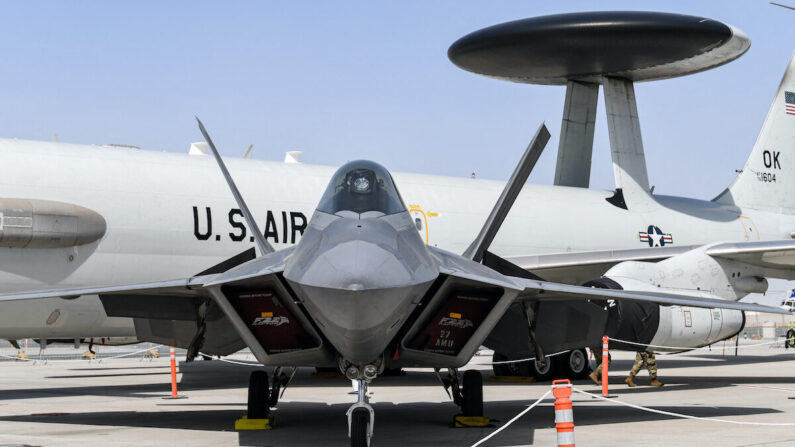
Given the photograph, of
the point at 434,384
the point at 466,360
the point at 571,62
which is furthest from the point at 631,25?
the point at 466,360

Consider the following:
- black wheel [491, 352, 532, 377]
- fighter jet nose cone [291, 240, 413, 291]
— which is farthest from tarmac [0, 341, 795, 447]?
fighter jet nose cone [291, 240, 413, 291]

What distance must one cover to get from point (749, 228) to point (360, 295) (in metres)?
20.0

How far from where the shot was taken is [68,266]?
14758 millimetres

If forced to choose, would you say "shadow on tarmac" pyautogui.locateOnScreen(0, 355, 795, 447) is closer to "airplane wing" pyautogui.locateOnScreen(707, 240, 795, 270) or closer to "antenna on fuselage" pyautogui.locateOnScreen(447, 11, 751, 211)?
"airplane wing" pyautogui.locateOnScreen(707, 240, 795, 270)

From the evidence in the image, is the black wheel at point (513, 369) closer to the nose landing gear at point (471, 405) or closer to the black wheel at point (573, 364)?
the black wheel at point (573, 364)

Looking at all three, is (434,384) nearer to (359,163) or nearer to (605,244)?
(605,244)

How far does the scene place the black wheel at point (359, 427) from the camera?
741 cm

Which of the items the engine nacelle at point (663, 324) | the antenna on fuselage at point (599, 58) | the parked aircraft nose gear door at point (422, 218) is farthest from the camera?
the antenna on fuselage at point (599, 58)

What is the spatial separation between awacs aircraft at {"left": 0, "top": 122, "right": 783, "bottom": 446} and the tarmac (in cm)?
92

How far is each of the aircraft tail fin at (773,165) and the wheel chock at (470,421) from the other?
57.1 feet

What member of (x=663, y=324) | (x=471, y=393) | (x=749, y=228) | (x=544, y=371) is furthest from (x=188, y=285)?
(x=749, y=228)

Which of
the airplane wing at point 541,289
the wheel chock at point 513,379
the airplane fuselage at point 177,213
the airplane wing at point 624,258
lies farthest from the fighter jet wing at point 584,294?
the wheel chock at point 513,379

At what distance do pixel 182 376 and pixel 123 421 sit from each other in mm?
9200

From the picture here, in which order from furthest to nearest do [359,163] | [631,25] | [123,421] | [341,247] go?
1. [631,25]
2. [123,421]
3. [359,163]
4. [341,247]
